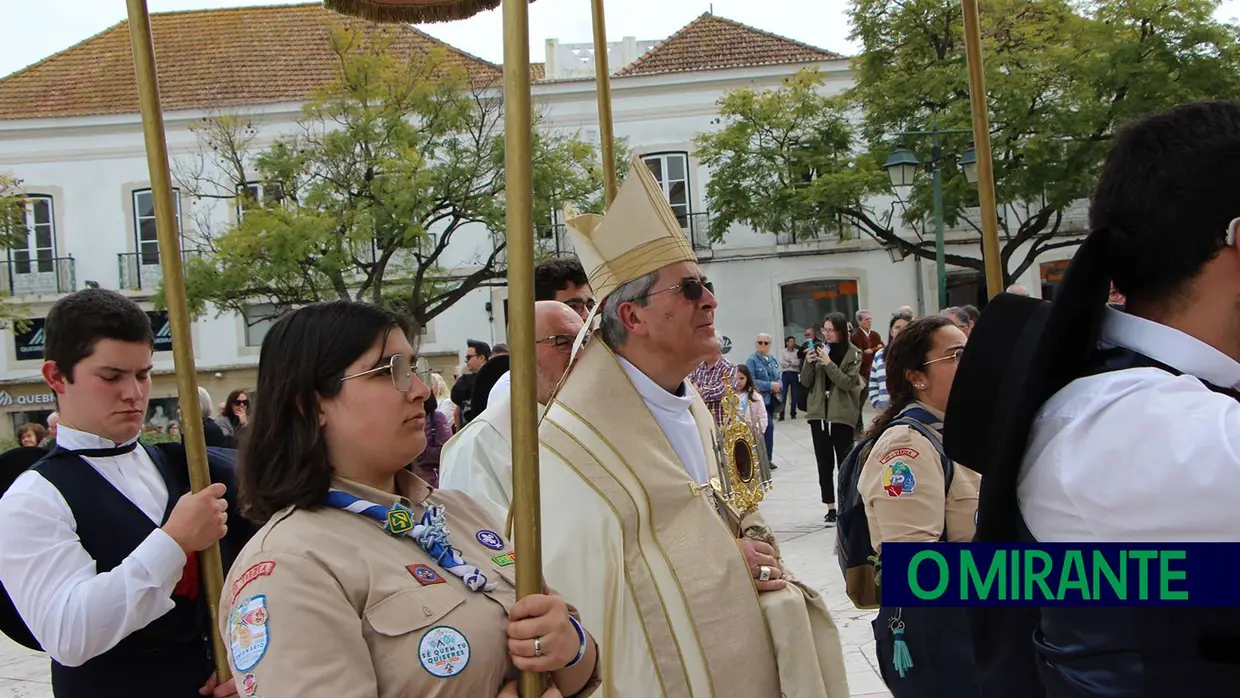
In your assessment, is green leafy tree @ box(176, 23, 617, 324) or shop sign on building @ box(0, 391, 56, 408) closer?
green leafy tree @ box(176, 23, 617, 324)

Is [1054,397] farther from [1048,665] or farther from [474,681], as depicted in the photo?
[474,681]

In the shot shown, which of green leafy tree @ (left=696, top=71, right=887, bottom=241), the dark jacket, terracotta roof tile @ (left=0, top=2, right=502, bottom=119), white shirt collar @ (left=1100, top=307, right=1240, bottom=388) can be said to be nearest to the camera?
white shirt collar @ (left=1100, top=307, right=1240, bottom=388)

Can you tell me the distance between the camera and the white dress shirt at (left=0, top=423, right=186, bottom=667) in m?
2.32

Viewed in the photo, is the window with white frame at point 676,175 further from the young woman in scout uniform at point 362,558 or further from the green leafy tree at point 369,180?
the young woman in scout uniform at point 362,558

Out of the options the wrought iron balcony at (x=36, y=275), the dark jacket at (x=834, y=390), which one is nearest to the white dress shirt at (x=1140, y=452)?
the dark jacket at (x=834, y=390)

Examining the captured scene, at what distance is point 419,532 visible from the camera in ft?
6.38

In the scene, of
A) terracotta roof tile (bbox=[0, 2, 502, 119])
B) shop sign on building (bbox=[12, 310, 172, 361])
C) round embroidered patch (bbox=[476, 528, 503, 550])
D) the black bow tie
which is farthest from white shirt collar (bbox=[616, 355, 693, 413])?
shop sign on building (bbox=[12, 310, 172, 361])

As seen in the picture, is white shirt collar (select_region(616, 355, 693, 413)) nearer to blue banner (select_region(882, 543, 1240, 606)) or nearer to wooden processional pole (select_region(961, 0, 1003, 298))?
wooden processional pole (select_region(961, 0, 1003, 298))

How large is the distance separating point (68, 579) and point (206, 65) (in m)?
24.6

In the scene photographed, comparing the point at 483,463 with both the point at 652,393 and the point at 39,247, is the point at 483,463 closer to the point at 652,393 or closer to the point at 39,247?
the point at 652,393

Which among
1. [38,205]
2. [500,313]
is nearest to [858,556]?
[500,313]

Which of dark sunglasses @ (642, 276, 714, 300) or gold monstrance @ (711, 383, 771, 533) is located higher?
dark sunglasses @ (642, 276, 714, 300)

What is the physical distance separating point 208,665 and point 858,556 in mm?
1928

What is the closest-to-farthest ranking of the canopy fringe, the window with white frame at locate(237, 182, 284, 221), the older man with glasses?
1. the canopy fringe
2. the older man with glasses
3. the window with white frame at locate(237, 182, 284, 221)
